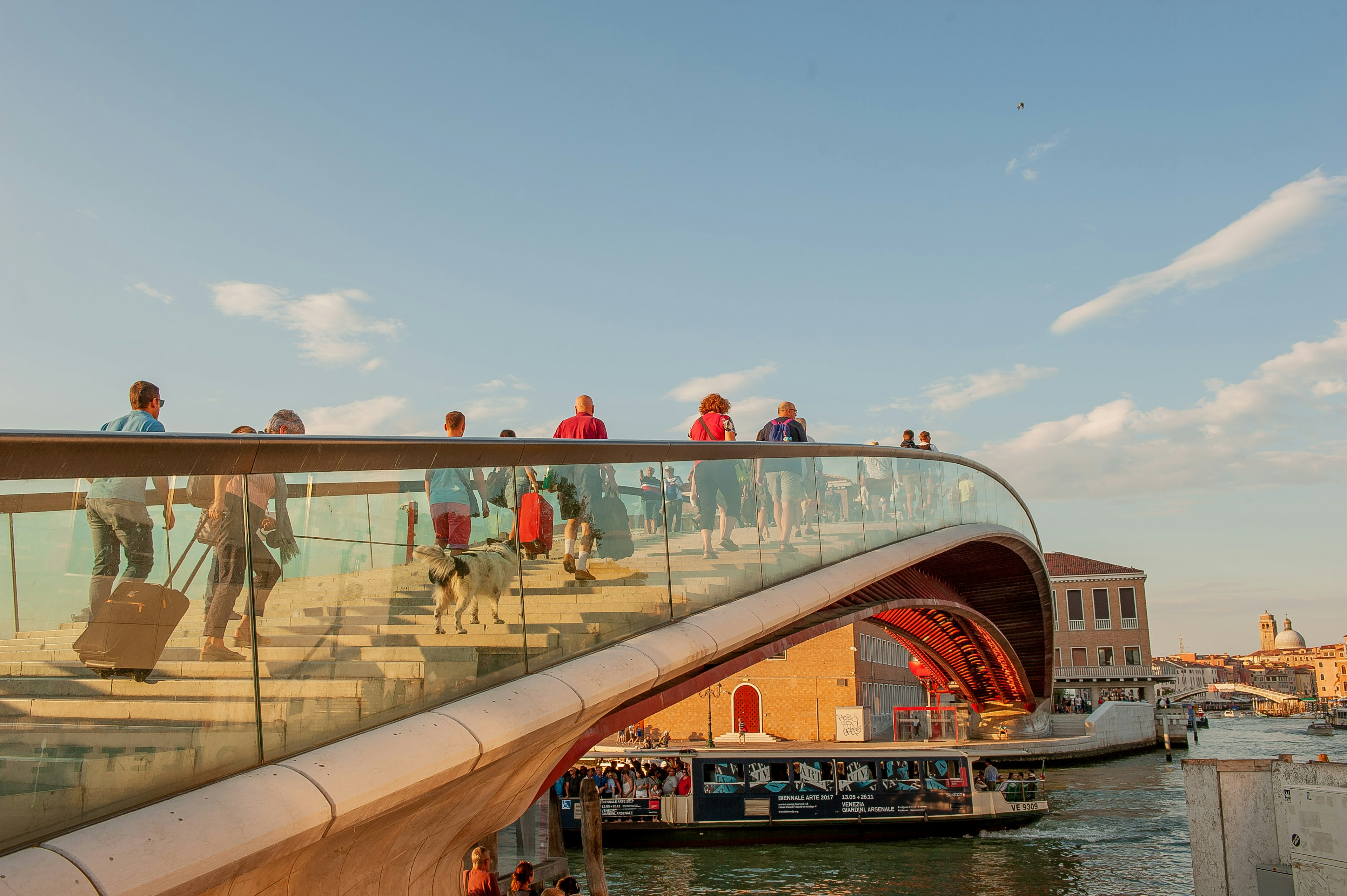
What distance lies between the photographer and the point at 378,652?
184 inches

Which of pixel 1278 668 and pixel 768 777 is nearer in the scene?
pixel 768 777

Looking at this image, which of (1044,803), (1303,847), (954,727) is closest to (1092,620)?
(954,727)

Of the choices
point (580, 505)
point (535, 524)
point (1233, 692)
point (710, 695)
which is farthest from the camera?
point (1233, 692)

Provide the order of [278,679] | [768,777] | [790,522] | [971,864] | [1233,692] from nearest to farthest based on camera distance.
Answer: [278,679]
[790,522]
[971,864]
[768,777]
[1233,692]

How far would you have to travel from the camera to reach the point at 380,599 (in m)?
4.71

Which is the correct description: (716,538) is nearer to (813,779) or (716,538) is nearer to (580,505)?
(580,505)

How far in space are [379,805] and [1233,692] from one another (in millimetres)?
153202

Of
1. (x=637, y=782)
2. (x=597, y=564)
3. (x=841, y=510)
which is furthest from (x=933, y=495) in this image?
(x=597, y=564)

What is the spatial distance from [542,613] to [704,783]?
1431 cm

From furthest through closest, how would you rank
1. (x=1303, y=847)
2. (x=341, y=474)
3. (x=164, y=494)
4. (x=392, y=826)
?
(x=1303, y=847) < (x=392, y=826) < (x=341, y=474) < (x=164, y=494)

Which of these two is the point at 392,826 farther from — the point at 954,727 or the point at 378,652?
the point at 954,727

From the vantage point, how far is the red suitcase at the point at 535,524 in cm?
593

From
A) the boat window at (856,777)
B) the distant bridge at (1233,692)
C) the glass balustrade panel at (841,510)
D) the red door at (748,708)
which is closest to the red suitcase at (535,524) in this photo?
the glass balustrade panel at (841,510)

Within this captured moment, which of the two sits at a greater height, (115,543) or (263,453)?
(263,453)
